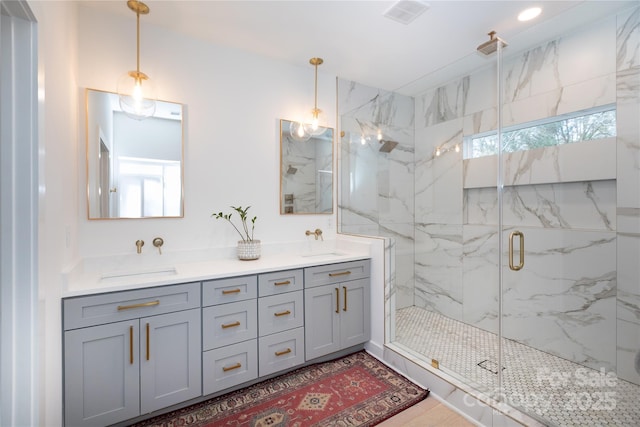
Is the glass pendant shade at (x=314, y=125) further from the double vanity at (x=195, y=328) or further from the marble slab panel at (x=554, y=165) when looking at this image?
the marble slab panel at (x=554, y=165)

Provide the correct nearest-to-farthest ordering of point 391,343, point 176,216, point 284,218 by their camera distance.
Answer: point 176,216, point 391,343, point 284,218

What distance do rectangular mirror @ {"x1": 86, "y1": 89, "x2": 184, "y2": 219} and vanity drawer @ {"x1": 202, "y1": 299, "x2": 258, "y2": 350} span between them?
2.82 ft

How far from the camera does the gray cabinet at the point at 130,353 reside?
1.52m

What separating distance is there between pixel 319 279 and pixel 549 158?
2040 millimetres

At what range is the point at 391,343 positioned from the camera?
2.44 m

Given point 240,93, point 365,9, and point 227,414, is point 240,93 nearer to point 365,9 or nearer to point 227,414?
point 365,9

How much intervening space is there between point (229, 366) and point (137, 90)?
1.99 m

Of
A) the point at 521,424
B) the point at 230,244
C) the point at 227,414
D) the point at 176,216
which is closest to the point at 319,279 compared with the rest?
the point at 230,244

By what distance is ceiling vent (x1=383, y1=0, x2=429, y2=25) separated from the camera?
6.33ft

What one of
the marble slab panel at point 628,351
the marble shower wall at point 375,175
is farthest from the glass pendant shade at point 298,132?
the marble slab panel at point 628,351

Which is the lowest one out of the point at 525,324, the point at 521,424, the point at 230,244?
the point at 521,424

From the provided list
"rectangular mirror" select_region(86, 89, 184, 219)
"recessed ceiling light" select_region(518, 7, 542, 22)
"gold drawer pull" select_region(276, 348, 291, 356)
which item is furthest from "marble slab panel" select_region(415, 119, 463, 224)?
"rectangular mirror" select_region(86, 89, 184, 219)

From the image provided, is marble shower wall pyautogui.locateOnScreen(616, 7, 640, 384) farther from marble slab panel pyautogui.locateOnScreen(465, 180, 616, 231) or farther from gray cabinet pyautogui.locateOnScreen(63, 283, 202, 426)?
gray cabinet pyautogui.locateOnScreen(63, 283, 202, 426)

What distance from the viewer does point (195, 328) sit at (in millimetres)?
1824
